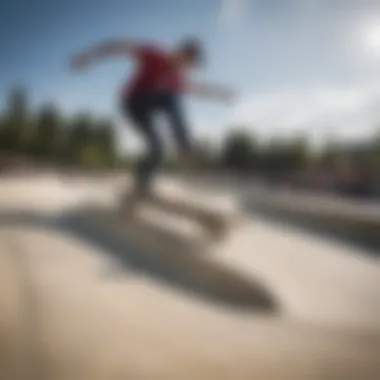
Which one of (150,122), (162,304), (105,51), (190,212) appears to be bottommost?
(162,304)

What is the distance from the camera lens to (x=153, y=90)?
3.49 feet

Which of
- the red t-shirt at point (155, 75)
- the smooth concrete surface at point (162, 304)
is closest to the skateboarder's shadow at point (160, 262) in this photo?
the smooth concrete surface at point (162, 304)

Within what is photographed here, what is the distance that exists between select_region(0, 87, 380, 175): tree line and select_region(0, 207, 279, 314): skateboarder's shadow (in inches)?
4.5

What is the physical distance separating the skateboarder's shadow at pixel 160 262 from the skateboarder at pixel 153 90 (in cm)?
10

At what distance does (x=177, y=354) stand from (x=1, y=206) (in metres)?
0.44

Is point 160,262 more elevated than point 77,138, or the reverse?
point 77,138

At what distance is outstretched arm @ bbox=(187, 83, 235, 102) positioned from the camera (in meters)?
1.08

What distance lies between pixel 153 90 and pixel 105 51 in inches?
5.0

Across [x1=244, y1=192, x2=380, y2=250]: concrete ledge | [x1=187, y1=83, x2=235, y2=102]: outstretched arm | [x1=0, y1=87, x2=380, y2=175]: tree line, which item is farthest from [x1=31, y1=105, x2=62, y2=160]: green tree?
[x1=244, y1=192, x2=380, y2=250]: concrete ledge

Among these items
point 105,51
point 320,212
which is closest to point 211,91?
point 105,51

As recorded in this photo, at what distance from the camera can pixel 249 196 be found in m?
1.12

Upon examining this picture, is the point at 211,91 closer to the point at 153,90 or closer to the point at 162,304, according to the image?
the point at 153,90

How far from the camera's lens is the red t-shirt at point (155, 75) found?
1.06 m

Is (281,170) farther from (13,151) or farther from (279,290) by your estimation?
(13,151)
